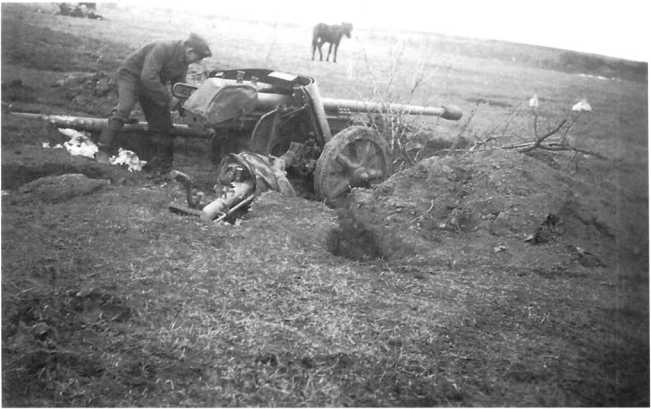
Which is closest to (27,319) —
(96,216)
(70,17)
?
(96,216)

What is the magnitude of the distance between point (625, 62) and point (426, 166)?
177cm

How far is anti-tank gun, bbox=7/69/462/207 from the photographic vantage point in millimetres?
4535

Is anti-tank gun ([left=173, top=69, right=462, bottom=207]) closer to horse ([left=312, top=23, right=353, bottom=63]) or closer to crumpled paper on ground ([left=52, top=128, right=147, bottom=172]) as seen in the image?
crumpled paper on ground ([left=52, top=128, right=147, bottom=172])

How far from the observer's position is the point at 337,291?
121 inches

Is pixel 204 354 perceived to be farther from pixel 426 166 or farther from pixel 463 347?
pixel 426 166

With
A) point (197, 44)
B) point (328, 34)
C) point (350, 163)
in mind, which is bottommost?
point (350, 163)

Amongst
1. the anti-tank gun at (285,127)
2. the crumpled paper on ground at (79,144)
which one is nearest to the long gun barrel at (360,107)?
the anti-tank gun at (285,127)

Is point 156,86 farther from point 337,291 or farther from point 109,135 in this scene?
point 337,291

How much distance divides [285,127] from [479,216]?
2.04 meters

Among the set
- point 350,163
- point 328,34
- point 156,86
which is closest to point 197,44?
point 156,86

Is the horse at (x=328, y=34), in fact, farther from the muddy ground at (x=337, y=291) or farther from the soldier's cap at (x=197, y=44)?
the muddy ground at (x=337, y=291)

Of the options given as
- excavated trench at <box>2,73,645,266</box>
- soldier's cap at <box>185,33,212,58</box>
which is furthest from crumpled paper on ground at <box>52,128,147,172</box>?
soldier's cap at <box>185,33,212,58</box>

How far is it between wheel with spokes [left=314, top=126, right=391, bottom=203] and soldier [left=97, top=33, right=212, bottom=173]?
1843 mm

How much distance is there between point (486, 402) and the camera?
2.41m
